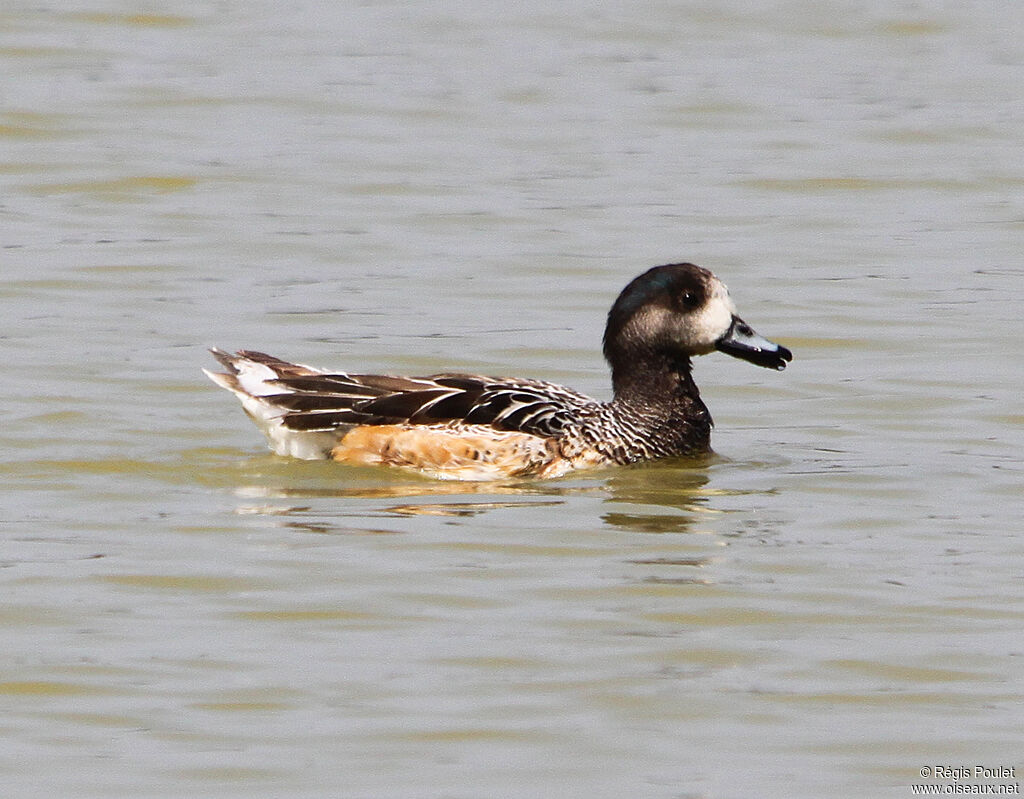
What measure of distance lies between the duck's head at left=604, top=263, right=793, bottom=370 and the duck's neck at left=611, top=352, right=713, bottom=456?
15 centimetres

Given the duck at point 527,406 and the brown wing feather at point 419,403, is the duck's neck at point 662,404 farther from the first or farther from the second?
the brown wing feather at point 419,403

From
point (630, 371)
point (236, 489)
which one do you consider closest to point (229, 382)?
point (236, 489)

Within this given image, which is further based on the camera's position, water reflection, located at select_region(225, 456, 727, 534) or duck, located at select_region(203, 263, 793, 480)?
duck, located at select_region(203, 263, 793, 480)

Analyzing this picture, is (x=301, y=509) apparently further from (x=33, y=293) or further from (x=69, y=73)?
(x=69, y=73)

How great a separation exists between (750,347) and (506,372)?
2.61 meters

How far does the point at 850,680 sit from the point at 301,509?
3422 mm

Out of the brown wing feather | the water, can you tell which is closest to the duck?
the brown wing feather

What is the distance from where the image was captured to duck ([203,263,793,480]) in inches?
462

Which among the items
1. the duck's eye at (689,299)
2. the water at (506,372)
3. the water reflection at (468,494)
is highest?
the duck's eye at (689,299)

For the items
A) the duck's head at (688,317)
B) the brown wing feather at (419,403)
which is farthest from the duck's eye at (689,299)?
the brown wing feather at (419,403)

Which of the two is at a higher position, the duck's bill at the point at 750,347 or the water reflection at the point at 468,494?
the duck's bill at the point at 750,347

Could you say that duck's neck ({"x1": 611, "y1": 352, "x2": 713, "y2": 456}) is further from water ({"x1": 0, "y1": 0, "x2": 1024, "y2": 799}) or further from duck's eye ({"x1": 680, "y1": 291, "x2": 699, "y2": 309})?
duck's eye ({"x1": 680, "y1": 291, "x2": 699, "y2": 309})

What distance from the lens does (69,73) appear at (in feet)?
75.8

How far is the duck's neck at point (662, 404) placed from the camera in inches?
481
